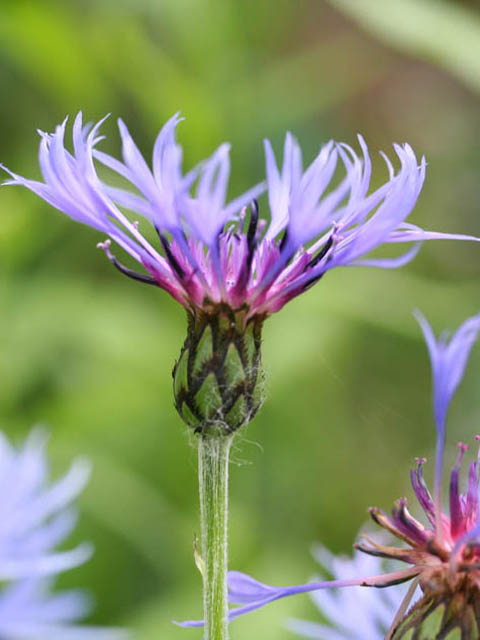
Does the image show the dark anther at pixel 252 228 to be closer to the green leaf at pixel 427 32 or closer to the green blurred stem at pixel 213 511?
the green blurred stem at pixel 213 511

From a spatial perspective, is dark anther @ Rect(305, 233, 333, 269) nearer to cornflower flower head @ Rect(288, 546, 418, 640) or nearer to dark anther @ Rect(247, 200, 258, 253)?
dark anther @ Rect(247, 200, 258, 253)

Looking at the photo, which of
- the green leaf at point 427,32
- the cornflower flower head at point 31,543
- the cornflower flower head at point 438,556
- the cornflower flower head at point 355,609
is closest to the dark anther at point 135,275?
the cornflower flower head at point 438,556

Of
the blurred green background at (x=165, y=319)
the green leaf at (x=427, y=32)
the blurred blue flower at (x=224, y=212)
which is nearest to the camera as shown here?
the blurred blue flower at (x=224, y=212)

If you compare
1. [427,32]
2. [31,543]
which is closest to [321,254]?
[31,543]

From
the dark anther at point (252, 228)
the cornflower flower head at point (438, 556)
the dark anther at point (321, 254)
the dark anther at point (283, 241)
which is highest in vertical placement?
the dark anther at point (252, 228)

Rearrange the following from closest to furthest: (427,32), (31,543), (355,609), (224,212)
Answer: (224,212) < (355,609) < (31,543) < (427,32)

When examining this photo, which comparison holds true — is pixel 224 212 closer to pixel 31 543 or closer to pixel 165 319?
pixel 31 543
